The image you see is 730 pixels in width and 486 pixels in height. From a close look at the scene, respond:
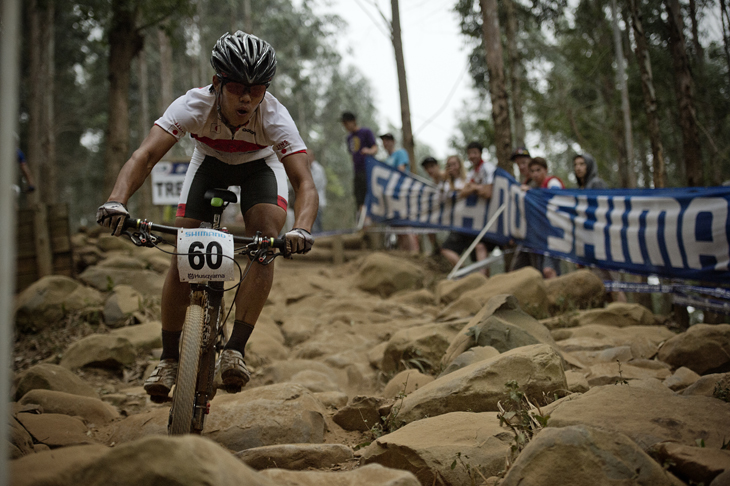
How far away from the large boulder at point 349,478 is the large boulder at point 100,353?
4127 millimetres

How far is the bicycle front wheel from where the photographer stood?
273cm

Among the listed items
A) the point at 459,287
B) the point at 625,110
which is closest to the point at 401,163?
the point at 459,287

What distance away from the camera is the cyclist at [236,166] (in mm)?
3297

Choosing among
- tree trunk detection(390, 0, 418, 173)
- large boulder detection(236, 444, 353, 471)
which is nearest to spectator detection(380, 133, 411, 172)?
tree trunk detection(390, 0, 418, 173)

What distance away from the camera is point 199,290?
3.14 metres

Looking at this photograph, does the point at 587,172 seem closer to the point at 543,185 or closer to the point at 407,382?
the point at 543,185

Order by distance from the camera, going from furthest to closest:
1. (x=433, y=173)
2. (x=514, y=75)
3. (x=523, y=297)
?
(x=514, y=75) → (x=433, y=173) → (x=523, y=297)

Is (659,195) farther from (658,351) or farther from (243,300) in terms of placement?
(243,300)

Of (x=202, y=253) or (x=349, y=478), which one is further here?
(x=202, y=253)

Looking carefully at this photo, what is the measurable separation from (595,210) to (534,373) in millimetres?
4564

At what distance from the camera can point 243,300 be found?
3.51 meters

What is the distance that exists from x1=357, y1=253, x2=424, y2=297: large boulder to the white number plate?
627 centimetres

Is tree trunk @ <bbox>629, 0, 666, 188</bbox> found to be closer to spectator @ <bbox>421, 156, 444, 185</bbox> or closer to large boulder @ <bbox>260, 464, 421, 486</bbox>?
spectator @ <bbox>421, 156, 444, 185</bbox>

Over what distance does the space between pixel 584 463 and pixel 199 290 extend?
1.96 meters
